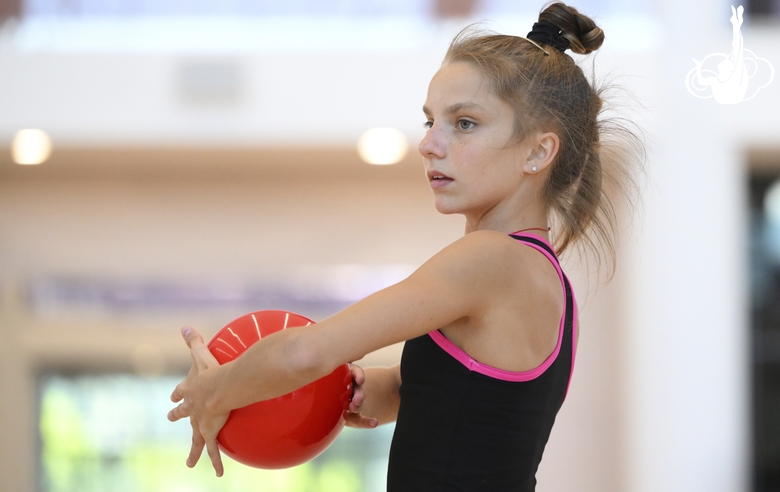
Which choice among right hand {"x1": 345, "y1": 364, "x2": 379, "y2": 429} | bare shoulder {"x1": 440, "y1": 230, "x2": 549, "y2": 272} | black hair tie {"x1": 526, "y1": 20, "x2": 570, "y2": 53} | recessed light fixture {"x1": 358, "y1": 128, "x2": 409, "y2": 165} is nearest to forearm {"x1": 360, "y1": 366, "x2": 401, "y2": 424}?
right hand {"x1": 345, "y1": 364, "x2": 379, "y2": 429}

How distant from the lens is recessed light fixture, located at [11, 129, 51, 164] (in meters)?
4.20

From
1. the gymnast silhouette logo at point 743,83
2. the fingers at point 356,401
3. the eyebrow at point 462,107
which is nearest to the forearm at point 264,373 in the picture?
the fingers at point 356,401

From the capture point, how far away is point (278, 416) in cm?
114

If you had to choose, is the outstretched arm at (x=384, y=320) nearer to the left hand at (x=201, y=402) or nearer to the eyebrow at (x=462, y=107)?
the left hand at (x=201, y=402)

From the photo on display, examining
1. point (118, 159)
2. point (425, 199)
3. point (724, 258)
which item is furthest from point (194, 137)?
point (724, 258)

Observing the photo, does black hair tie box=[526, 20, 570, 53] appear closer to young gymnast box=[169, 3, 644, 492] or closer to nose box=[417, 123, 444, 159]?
young gymnast box=[169, 3, 644, 492]

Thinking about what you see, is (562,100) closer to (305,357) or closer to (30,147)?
(305,357)

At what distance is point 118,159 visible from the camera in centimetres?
464

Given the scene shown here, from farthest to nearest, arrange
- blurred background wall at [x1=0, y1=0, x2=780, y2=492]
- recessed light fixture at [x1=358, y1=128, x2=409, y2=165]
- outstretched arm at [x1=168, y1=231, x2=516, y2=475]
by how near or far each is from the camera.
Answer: recessed light fixture at [x1=358, y1=128, x2=409, y2=165]
blurred background wall at [x1=0, y1=0, x2=780, y2=492]
outstretched arm at [x1=168, y1=231, x2=516, y2=475]

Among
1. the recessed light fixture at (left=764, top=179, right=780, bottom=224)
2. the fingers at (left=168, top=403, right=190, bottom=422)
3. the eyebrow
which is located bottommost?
the fingers at (left=168, top=403, right=190, bottom=422)

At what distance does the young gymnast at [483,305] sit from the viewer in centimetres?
96

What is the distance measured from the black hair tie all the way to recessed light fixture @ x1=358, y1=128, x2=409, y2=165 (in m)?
3.01

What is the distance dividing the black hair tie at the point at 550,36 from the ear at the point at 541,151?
0.17m

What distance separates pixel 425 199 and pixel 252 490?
2210 mm
